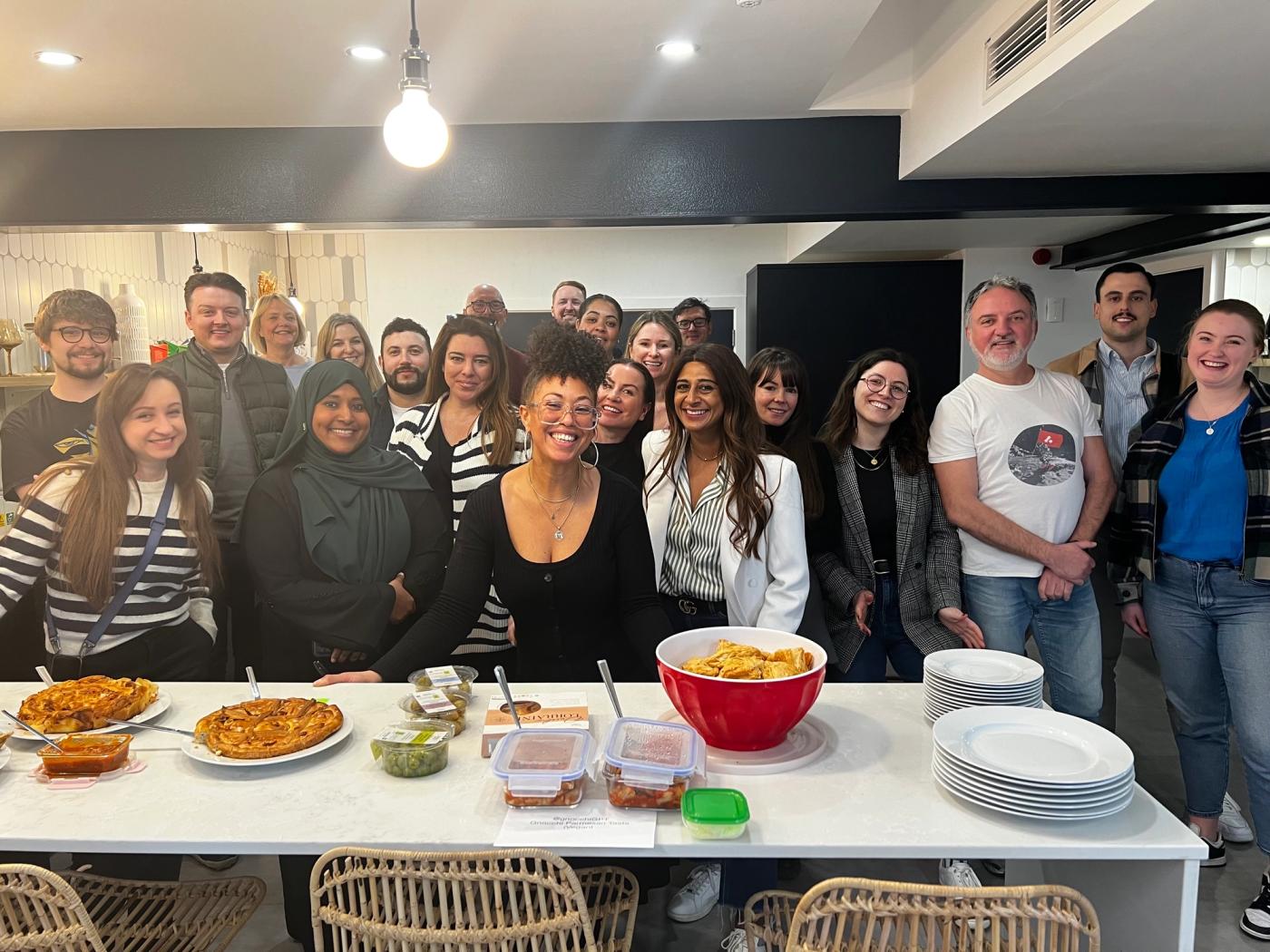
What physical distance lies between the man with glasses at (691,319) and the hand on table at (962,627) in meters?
1.39

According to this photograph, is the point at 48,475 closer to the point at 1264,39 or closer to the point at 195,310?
the point at 195,310

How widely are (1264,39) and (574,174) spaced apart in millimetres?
2008

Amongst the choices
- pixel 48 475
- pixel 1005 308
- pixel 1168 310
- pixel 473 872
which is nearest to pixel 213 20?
pixel 48 475

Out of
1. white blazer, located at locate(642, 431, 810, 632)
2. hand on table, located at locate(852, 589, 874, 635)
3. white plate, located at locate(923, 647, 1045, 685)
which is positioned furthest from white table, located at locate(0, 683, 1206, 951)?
hand on table, located at locate(852, 589, 874, 635)

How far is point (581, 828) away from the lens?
50.9 inches

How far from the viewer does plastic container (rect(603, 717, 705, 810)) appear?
1.34 metres

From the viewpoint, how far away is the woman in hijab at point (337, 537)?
2871 millimetres

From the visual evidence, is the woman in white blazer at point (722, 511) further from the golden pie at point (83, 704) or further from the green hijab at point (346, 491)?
the golden pie at point (83, 704)

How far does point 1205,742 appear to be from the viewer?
251cm

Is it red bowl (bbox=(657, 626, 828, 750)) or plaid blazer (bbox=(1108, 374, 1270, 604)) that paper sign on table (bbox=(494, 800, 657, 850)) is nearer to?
red bowl (bbox=(657, 626, 828, 750))

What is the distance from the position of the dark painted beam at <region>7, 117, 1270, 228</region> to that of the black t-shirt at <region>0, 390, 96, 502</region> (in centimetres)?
76

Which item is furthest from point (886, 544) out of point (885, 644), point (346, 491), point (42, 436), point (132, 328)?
point (42, 436)

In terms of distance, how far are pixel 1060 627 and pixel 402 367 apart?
227 cm

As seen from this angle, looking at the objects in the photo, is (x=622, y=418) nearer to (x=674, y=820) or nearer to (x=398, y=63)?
(x=398, y=63)
